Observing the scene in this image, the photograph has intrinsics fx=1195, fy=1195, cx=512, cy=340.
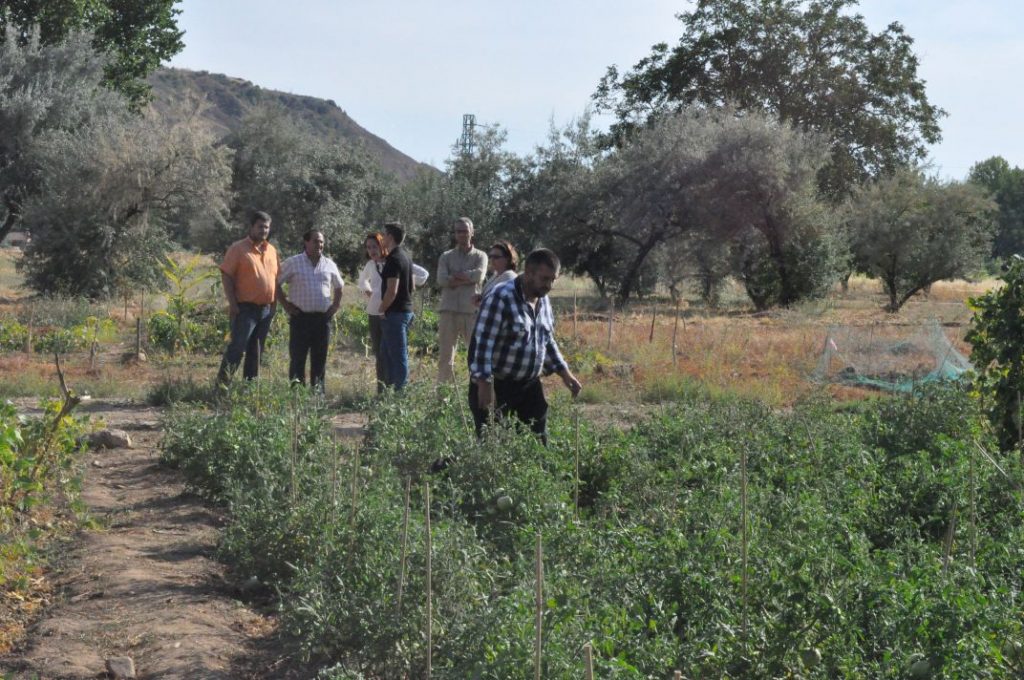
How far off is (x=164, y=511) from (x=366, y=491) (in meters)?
1.84

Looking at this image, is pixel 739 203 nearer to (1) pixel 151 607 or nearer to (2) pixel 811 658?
(1) pixel 151 607

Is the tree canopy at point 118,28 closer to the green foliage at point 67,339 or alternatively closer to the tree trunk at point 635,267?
the tree trunk at point 635,267

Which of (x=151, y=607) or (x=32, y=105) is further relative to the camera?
(x=32, y=105)

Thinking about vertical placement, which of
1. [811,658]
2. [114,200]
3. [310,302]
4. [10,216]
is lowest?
[811,658]

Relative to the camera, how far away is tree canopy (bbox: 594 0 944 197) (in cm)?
4012

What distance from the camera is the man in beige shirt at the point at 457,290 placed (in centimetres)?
1020

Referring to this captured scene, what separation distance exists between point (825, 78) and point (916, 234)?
7.51m

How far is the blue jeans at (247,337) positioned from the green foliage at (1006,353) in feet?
18.0

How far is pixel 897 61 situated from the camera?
40688 millimetres

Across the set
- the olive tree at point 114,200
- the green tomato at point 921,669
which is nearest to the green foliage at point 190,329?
the olive tree at point 114,200

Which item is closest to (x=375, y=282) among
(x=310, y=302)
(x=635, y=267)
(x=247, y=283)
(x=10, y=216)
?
(x=310, y=302)

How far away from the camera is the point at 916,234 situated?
35.4 metres

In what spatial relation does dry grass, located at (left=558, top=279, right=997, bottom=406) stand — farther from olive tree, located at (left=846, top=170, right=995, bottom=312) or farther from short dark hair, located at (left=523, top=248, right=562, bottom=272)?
olive tree, located at (left=846, top=170, right=995, bottom=312)

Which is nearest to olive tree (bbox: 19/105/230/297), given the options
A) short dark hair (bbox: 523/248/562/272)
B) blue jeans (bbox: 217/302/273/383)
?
blue jeans (bbox: 217/302/273/383)
